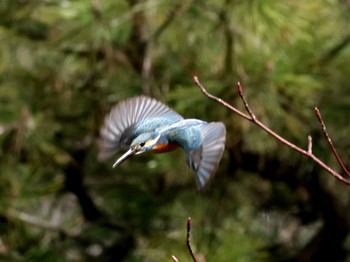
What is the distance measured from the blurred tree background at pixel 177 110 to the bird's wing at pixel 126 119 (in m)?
0.51

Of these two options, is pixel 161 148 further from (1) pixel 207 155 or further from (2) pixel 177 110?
(2) pixel 177 110

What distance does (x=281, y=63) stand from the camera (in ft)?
4.88

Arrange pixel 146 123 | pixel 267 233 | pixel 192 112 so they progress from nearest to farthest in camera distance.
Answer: pixel 146 123 < pixel 192 112 < pixel 267 233

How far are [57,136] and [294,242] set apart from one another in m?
0.50

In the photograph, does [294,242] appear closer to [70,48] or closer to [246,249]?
[246,249]

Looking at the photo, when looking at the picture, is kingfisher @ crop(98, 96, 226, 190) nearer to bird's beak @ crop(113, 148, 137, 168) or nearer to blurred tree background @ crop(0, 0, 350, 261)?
bird's beak @ crop(113, 148, 137, 168)

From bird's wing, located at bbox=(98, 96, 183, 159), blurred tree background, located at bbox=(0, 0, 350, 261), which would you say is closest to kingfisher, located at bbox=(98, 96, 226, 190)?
bird's wing, located at bbox=(98, 96, 183, 159)

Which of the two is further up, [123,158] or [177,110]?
[123,158]

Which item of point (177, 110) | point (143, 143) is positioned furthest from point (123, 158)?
point (177, 110)

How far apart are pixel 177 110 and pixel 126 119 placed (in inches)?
21.6

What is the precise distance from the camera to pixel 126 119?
898 mm

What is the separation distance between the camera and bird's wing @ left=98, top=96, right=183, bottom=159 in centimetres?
86

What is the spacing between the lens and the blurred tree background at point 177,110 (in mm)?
1522

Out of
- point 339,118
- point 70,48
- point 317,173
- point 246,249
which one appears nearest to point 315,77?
point 339,118
